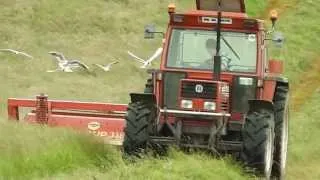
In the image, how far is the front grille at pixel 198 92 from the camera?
10.4 meters

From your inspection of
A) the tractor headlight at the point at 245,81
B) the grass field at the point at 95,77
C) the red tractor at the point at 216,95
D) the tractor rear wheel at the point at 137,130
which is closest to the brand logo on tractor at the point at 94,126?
the red tractor at the point at 216,95

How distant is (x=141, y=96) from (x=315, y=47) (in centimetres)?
1582

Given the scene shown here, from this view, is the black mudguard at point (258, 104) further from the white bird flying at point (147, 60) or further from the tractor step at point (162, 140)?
the white bird flying at point (147, 60)

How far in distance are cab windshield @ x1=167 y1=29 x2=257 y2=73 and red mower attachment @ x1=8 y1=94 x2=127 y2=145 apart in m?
1.96

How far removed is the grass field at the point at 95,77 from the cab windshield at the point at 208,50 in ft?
5.53

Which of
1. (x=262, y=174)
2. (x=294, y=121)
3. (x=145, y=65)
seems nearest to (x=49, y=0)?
(x=145, y=65)

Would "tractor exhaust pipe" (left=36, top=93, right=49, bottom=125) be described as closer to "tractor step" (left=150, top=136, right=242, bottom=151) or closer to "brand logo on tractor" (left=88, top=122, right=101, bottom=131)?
"brand logo on tractor" (left=88, top=122, right=101, bottom=131)

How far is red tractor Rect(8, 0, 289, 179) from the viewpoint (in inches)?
397

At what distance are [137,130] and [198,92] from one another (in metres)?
0.97

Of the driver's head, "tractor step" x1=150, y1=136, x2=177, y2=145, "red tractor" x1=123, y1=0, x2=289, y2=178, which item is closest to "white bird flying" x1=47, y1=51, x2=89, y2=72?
"red tractor" x1=123, y1=0, x2=289, y2=178

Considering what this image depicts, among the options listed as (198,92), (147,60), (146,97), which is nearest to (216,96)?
(198,92)

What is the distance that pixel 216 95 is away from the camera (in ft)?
34.0

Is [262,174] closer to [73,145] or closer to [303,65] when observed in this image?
[73,145]

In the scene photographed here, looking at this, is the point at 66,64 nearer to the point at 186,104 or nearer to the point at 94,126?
the point at 94,126
